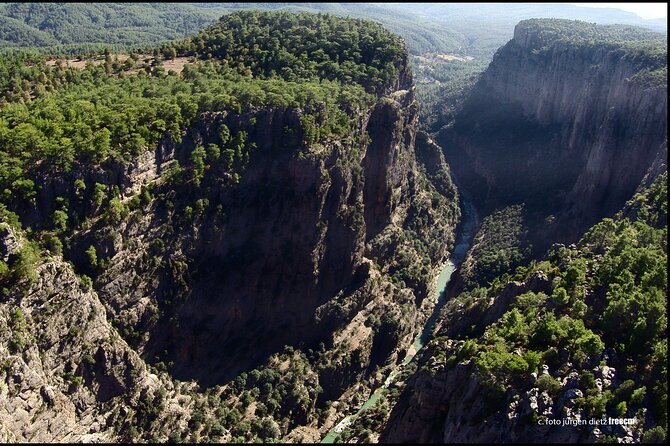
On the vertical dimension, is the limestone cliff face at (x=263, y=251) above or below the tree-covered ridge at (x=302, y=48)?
below

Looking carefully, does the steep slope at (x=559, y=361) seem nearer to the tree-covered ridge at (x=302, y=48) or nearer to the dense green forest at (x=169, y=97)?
the dense green forest at (x=169, y=97)

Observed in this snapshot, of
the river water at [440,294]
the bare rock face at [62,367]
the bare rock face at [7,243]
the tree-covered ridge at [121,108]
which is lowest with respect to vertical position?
the river water at [440,294]

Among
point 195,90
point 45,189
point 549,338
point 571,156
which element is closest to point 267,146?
point 195,90

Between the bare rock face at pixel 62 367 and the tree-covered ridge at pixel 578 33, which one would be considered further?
the tree-covered ridge at pixel 578 33

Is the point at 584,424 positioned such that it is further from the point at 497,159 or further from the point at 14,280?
the point at 497,159

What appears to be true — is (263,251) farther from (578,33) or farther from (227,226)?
(578,33)

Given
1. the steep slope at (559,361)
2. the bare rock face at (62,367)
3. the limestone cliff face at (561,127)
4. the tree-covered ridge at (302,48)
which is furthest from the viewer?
the limestone cliff face at (561,127)

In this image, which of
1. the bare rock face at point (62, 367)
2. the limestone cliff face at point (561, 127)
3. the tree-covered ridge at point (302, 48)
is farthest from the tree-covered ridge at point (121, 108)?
the limestone cliff face at point (561, 127)

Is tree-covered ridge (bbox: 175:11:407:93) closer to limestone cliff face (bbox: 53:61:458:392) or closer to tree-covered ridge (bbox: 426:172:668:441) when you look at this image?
limestone cliff face (bbox: 53:61:458:392)
